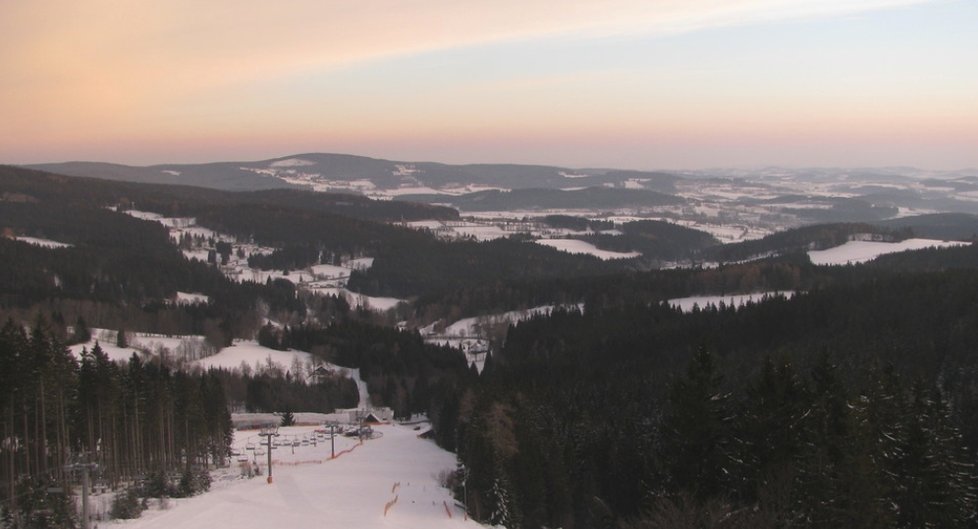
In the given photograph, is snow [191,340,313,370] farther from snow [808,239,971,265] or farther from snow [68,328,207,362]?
snow [808,239,971,265]

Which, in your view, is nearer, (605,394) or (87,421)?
(87,421)

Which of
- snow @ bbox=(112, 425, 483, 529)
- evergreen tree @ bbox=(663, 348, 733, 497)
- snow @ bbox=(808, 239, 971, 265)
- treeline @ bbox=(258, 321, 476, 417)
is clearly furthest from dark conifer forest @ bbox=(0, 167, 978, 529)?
snow @ bbox=(808, 239, 971, 265)

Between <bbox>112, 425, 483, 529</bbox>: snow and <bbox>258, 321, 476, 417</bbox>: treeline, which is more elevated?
<bbox>112, 425, 483, 529</bbox>: snow

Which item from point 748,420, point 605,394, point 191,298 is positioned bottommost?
point 191,298

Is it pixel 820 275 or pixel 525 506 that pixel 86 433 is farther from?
pixel 820 275

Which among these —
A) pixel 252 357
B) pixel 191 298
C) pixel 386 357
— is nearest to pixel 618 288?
pixel 386 357

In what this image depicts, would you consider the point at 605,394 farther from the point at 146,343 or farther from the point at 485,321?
the point at 485,321
